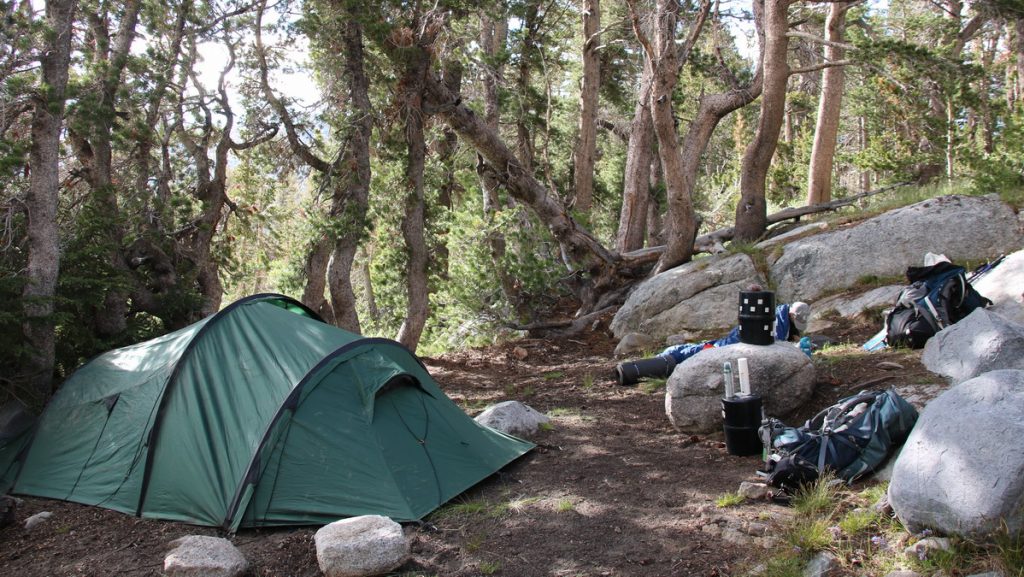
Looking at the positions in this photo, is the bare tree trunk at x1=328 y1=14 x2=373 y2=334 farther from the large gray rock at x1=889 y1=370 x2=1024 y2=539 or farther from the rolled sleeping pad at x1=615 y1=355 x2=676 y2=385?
the large gray rock at x1=889 y1=370 x2=1024 y2=539

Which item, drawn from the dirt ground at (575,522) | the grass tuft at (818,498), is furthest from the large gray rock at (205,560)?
the grass tuft at (818,498)

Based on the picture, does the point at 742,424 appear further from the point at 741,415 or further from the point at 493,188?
the point at 493,188

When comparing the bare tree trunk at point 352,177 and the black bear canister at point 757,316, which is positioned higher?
the bare tree trunk at point 352,177

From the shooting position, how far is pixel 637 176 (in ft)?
46.7

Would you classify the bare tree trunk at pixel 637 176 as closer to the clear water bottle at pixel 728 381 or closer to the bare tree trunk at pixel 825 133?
the bare tree trunk at pixel 825 133

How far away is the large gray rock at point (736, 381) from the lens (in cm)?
640

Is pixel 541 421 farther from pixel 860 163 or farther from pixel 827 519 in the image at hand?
pixel 860 163

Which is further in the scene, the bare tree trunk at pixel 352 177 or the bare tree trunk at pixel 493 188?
the bare tree trunk at pixel 493 188

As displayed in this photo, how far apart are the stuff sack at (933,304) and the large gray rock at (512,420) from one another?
367cm

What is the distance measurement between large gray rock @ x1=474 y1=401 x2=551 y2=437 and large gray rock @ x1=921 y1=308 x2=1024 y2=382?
3.54m

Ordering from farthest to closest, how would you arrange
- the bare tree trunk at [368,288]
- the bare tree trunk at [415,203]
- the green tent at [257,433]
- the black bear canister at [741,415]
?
the bare tree trunk at [368,288], the bare tree trunk at [415,203], the black bear canister at [741,415], the green tent at [257,433]

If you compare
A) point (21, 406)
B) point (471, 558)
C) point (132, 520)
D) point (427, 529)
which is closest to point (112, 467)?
point (132, 520)

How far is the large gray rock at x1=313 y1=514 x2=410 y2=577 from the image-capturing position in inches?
178

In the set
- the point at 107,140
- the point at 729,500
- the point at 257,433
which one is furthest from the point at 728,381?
the point at 107,140
